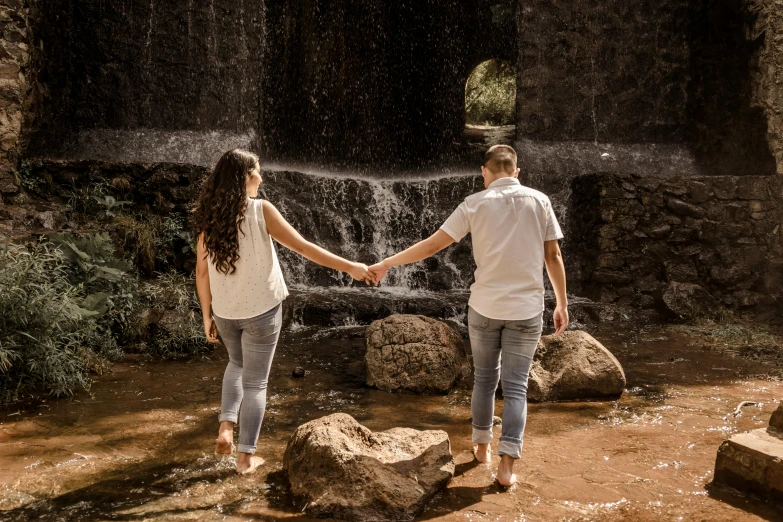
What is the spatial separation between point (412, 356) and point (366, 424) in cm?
94

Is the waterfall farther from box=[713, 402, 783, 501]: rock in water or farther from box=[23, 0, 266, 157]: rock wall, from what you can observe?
box=[713, 402, 783, 501]: rock in water

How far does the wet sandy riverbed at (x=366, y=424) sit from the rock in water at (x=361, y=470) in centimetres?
9

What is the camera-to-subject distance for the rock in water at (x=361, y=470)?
8.80ft

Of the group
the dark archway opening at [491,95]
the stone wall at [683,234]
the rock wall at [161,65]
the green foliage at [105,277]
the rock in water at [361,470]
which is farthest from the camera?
the dark archway opening at [491,95]

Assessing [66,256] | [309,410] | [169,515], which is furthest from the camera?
[66,256]

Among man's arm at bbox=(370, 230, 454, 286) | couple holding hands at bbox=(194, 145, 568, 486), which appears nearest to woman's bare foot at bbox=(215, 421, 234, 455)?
couple holding hands at bbox=(194, 145, 568, 486)

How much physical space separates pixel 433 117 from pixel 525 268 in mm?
11901

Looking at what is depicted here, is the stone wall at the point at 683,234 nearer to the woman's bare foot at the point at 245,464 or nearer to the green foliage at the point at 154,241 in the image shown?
the green foliage at the point at 154,241

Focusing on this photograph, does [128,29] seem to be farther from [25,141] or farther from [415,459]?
[415,459]

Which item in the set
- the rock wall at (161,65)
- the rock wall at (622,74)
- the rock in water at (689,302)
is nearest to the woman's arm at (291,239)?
the rock in water at (689,302)

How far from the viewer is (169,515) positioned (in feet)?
8.60

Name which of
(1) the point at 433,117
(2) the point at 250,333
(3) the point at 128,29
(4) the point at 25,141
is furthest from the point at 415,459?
(1) the point at 433,117

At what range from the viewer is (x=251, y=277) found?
9.59 ft

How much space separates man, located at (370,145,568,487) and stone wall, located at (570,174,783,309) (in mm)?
5426
